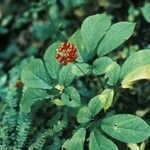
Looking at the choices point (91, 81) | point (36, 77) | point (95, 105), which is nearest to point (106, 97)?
point (95, 105)

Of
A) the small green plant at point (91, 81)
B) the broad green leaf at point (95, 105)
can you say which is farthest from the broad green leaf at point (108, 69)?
the broad green leaf at point (95, 105)

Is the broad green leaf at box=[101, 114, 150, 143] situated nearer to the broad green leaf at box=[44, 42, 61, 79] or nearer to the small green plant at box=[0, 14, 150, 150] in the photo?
the small green plant at box=[0, 14, 150, 150]

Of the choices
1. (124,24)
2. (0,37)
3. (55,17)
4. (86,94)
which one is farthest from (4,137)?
(0,37)

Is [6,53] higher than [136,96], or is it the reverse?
[6,53]

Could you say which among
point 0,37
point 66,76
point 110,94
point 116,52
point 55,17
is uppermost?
point 0,37

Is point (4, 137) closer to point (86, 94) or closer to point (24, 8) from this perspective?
point (86, 94)

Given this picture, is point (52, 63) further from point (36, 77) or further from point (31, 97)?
point (31, 97)

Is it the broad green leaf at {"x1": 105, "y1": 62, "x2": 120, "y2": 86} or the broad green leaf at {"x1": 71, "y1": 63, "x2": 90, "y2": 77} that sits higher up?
the broad green leaf at {"x1": 71, "y1": 63, "x2": 90, "y2": 77}

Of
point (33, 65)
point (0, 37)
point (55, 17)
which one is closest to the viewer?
point (33, 65)

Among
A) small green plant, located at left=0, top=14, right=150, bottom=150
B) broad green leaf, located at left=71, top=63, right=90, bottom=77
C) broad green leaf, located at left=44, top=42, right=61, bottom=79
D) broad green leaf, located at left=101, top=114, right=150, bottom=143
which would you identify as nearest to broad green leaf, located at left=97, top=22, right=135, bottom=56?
small green plant, located at left=0, top=14, right=150, bottom=150
